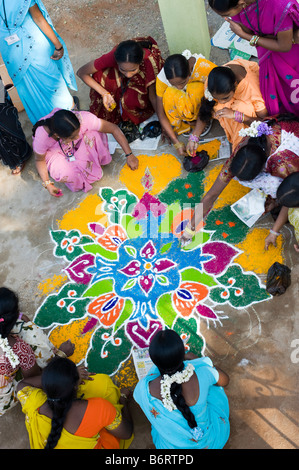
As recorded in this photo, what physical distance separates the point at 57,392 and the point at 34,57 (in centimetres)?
301

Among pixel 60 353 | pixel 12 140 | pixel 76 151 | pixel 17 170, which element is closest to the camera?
pixel 60 353

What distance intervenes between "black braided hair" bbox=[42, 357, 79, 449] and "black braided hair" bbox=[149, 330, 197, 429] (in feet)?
1.69

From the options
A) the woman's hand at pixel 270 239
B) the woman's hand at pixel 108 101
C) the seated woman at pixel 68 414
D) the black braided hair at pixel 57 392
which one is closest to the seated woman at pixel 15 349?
the seated woman at pixel 68 414

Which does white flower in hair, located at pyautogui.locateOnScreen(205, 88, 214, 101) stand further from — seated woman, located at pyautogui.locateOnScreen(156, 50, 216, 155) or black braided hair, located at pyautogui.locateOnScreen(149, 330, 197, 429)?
black braided hair, located at pyautogui.locateOnScreen(149, 330, 197, 429)

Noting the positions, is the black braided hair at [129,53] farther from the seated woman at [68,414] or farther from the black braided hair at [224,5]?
the seated woman at [68,414]

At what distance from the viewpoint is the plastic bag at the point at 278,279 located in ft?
10.8

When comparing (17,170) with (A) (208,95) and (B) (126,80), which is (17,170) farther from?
(A) (208,95)

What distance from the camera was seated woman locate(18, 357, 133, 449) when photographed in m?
2.57

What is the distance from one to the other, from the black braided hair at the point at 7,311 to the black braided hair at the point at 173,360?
3.10 feet

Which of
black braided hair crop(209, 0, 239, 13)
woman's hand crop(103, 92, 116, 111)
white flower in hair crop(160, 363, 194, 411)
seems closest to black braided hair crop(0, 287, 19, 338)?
white flower in hair crop(160, 363, 194, 411)

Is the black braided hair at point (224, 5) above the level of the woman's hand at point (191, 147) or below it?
above

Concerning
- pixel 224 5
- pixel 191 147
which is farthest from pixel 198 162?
pixel 224 5

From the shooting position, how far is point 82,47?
17.5 ft

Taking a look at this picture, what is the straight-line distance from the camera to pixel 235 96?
3.74m
